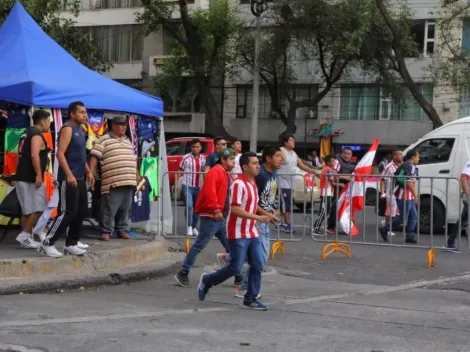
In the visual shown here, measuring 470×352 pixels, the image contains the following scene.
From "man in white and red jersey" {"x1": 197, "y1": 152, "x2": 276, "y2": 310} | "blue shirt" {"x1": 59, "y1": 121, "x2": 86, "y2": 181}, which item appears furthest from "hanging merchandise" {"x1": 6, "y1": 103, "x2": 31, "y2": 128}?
"man in white and red jersey" {"x1": 197, "y1": 152, "x2": 276, "y2": 310}

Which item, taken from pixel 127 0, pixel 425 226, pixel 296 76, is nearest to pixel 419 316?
pixel 425 226

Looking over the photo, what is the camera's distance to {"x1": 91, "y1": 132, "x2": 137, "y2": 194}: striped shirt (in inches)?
412

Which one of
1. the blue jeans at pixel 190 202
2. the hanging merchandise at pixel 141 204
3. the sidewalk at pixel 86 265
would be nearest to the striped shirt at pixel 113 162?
the sidewalk at pixel 86 265

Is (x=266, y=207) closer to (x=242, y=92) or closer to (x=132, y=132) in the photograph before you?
(x=132, y=132)

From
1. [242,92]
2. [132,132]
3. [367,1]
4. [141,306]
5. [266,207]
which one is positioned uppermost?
[367,1]

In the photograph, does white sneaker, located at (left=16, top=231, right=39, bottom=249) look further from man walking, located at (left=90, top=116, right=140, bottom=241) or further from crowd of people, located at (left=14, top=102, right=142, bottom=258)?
man walking, located at (left=90, top=116, right=140, bottom=241)

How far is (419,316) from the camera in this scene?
751 centimetres

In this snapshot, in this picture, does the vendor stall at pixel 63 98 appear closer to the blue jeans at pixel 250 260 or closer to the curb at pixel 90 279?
the curb at pixel 90 279

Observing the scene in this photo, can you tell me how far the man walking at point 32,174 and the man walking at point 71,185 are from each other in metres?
Result: 0.52

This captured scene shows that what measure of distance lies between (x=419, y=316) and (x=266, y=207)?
249 cm

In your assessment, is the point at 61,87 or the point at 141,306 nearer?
the point at 141,306

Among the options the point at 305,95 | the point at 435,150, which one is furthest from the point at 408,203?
the point at 305,95

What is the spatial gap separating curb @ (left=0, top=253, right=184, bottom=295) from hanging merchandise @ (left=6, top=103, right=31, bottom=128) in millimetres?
2501

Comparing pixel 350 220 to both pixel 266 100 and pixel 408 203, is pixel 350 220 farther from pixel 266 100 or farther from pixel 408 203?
pixel 266 100
